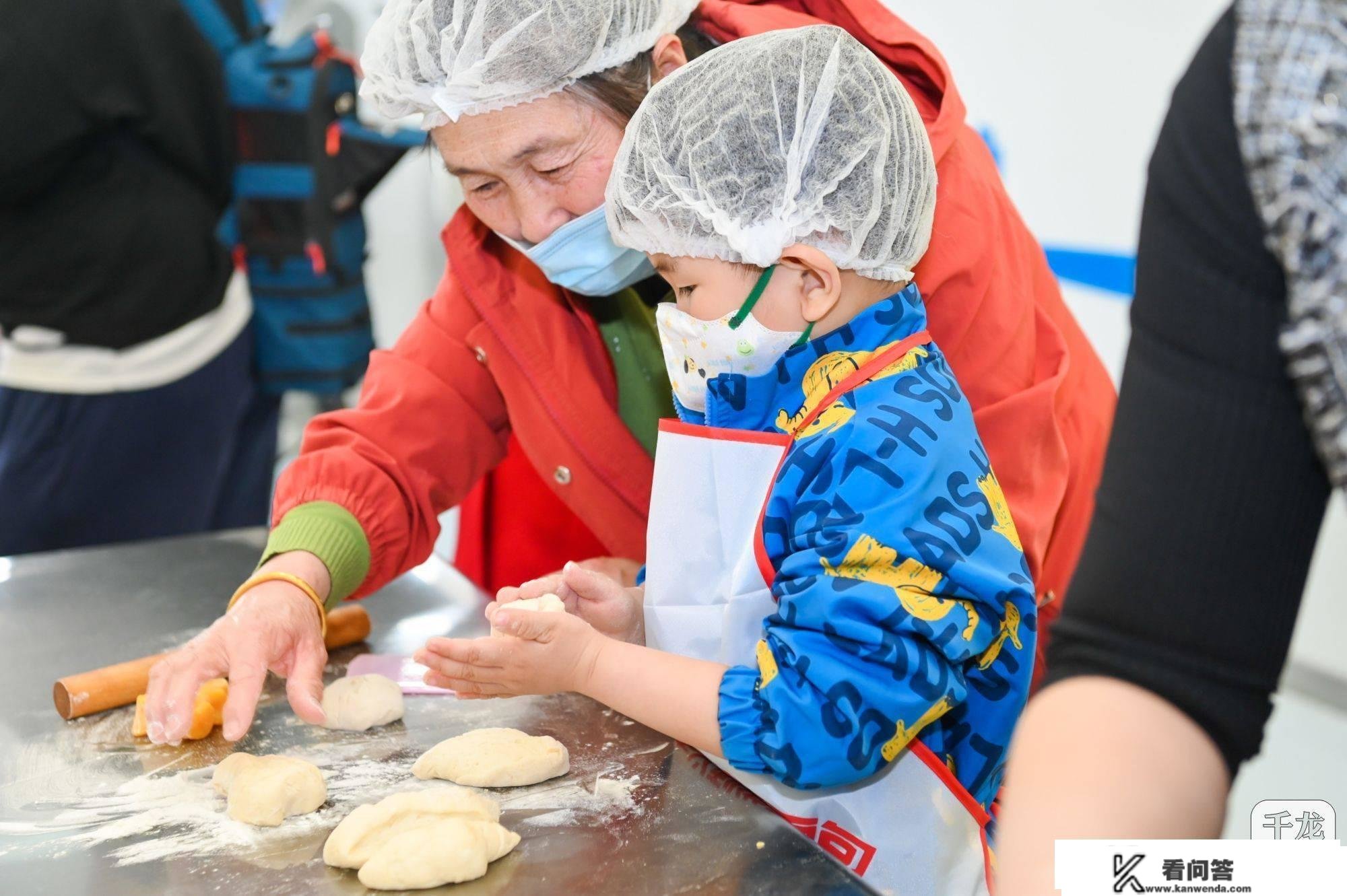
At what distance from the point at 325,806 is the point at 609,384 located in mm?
672

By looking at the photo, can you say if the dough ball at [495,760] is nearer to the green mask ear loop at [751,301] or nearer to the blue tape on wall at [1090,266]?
the green mask ear loop at [751,301]

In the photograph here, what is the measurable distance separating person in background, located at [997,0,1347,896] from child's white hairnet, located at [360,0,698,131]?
2.62 feet

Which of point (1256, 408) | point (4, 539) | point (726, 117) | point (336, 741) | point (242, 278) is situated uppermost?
point (726, 117)

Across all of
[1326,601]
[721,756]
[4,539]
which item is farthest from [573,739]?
[1326,601]

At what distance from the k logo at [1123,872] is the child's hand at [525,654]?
1.82ft

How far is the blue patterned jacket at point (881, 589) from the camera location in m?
1.02

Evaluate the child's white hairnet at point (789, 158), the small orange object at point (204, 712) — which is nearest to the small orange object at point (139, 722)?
the small orange object at point (204, 712)

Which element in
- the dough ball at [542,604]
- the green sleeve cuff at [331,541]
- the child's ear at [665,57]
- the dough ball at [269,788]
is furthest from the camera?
the green sleeve cuff at [331,541]

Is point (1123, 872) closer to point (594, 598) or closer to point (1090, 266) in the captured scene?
point (594, 598)

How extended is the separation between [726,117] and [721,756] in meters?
0.61

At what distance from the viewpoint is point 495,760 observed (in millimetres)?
1155

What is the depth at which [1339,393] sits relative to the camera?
641 millimetres

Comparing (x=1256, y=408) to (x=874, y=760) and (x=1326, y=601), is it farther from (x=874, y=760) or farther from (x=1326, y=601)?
(x=1326, y=601)

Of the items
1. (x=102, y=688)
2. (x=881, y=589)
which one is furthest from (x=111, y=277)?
(x=881, y=589)
